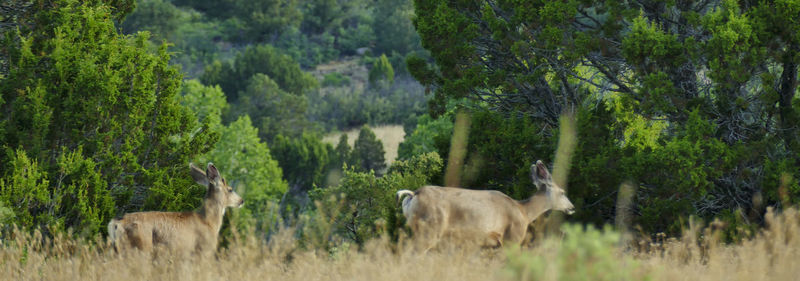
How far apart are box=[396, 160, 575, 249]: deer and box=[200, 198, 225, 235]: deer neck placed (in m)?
2.16

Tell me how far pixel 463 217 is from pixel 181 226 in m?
3.06

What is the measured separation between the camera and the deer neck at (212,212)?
1031cm

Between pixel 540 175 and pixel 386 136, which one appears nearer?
pixel 540 175

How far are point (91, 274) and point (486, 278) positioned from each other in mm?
3447

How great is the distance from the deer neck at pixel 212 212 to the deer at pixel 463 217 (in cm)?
216

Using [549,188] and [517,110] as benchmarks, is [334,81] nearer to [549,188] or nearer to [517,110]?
[517,110]

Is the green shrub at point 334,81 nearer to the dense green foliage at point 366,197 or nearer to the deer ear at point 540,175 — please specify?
the dense green foliage at point 366,197

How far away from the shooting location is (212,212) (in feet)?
33.9

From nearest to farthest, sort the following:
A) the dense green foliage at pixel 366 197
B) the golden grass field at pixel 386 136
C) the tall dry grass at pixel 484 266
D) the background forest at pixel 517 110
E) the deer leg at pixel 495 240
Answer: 1. the tall dry grass at pixel 484 266
2. the deer leg at pixel 495 240
3. the background forest at pixel 517 110
4. the dense green foliage at pixel 366 197
5. the golden grass field at pixel 386 136

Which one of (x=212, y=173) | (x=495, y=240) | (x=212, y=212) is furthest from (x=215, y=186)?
(x=495, y=240)

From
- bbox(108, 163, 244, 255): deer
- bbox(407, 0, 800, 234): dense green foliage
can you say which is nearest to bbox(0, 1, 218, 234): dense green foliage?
bbox(108, 163, 244, 255): deer

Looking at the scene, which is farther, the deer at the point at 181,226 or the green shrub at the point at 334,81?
the green shrub at the point at 334,81

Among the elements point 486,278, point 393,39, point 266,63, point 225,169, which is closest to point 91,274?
point 486,278

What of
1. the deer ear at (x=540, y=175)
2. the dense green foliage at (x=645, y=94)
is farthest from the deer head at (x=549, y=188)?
the dense green foliage at (x=645, y=94)
